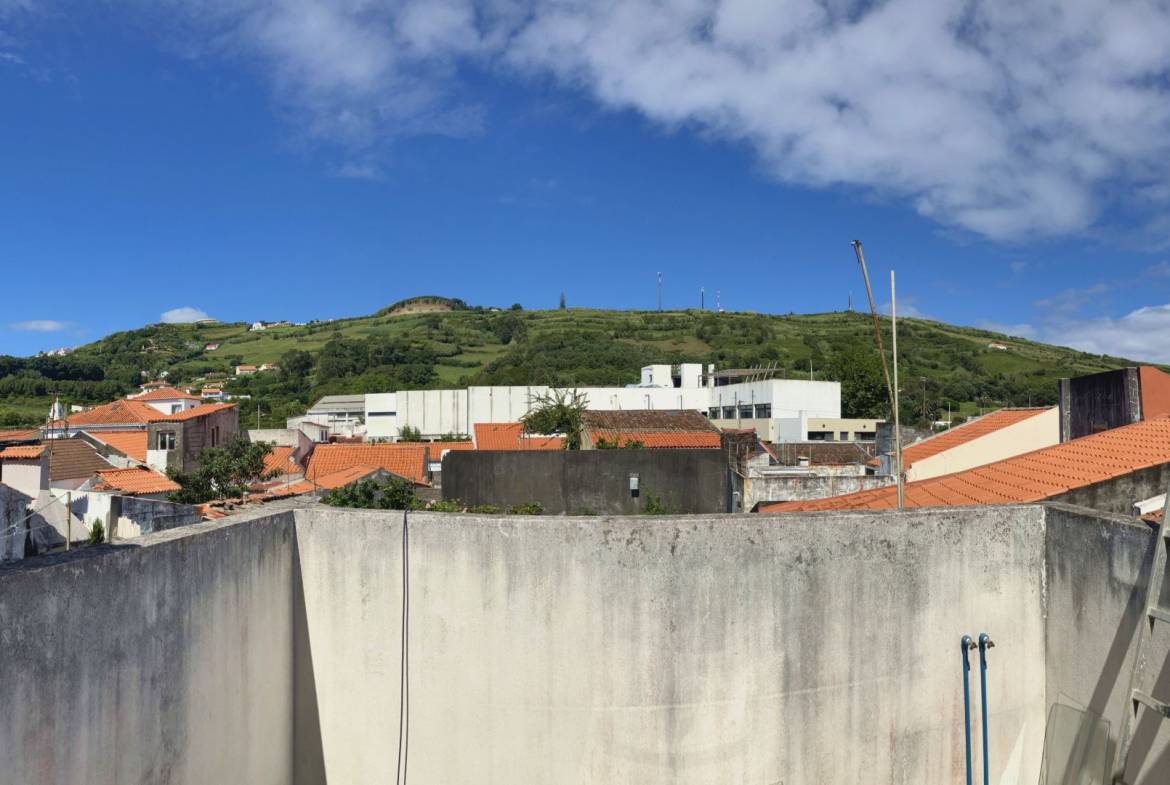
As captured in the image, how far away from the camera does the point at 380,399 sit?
5931 centimetres

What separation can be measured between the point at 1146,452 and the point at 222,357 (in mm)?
104938

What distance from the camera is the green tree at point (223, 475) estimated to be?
1933cm

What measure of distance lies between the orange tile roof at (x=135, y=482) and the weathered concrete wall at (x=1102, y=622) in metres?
19.3

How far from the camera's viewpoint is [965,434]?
16.1 metres

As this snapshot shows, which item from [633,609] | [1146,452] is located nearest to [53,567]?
[633,609]

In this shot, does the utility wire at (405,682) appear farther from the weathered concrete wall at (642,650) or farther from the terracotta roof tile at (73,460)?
the terracotta roof tile at (73,460)

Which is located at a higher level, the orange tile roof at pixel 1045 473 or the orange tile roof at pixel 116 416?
the orange tile roof at pixel 116 416

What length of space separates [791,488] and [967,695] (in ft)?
26.8

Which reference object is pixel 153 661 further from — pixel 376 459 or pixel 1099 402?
pixel 376 459

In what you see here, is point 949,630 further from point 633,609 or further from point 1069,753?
point 633,609

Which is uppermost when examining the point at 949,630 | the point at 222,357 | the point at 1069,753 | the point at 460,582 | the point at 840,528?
the point at 222,357

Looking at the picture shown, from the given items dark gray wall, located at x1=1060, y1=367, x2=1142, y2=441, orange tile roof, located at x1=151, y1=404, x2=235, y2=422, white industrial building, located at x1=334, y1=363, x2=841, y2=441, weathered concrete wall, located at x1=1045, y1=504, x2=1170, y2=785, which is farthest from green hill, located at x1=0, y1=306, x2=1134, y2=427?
weathered concrete wall, located at x1=1045, y1=504, x2=1170, y2=785

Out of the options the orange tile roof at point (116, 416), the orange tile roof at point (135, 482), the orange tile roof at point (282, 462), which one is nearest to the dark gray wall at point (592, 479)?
the orange tile roof at point (135, 482)

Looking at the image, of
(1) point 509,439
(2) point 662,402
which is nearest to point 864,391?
(2) point 662,402
